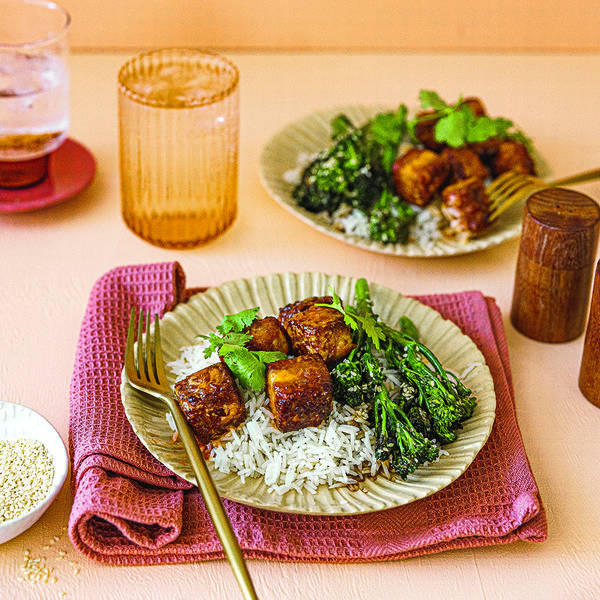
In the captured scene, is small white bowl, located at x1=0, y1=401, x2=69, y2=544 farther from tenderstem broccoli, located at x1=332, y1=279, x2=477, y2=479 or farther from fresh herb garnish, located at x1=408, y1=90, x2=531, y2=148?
fresh herb garnish, located at x1=408, y1=90, x2=531, y2=148

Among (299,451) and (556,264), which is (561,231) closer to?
(556,264)

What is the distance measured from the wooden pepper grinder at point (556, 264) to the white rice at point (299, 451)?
505 mm

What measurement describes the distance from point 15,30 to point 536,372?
153 centimetres

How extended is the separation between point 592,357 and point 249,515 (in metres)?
0.69

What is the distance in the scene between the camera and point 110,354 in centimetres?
151

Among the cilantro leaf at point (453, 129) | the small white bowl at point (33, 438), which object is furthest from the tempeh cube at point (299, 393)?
the cilantro leaf at point (453, 129)

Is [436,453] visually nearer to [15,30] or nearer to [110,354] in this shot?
[110,354]

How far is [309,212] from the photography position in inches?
77.1

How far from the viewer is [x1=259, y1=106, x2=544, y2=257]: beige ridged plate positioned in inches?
72.6

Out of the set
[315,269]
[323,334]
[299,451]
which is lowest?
[315,269]

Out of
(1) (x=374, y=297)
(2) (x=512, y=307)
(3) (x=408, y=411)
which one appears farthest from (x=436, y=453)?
(2) (x=512, y=307)

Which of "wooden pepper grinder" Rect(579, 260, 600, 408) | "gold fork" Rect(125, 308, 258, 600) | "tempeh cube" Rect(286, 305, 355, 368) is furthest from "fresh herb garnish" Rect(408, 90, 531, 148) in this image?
"gold fork" Rect(125, 308, 258, 600)

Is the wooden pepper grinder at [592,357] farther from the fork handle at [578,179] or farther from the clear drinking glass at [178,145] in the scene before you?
the clear drinking glass at [178,145]

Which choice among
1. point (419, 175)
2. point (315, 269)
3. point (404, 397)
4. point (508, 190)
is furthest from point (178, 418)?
point (508, 190)
